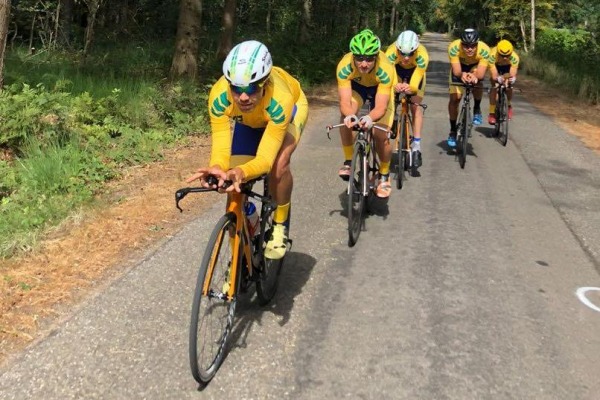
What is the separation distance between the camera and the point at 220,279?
3.19 m

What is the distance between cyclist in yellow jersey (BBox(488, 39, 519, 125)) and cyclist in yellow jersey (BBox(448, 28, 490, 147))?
643mm

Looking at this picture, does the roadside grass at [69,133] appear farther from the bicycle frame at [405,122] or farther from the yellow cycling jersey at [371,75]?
the bicycle frame at [405,122]

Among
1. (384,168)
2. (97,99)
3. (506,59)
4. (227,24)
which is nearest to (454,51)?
(506,59)

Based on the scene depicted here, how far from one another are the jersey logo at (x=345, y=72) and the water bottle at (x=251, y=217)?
279cm

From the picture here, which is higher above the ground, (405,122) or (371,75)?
(371,75)

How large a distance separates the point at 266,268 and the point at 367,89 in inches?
127

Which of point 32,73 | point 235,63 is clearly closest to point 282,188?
point 235,63

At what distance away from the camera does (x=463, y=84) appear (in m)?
8.60

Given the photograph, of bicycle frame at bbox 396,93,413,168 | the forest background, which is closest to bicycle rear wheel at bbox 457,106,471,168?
bicycle frame at bbox 396,93,413,168

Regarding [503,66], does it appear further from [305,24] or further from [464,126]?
[305,24]

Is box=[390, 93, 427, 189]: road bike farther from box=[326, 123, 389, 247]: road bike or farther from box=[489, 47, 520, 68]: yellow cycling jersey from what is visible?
box=[489, 47, 520, 68]: yellow cycling jersey

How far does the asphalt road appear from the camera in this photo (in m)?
3.14

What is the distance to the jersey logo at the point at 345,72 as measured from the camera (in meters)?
5.88

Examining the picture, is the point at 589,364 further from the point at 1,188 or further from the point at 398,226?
the point at 1,188
